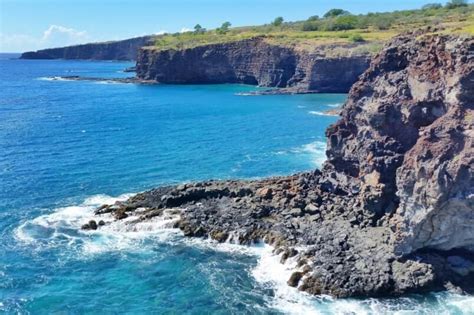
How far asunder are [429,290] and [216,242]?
21078mm

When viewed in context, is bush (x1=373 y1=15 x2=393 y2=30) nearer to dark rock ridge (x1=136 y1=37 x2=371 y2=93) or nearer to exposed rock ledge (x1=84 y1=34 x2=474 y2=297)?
dark rock ridge (x1=136 y1=37 x2=371 y2=93)

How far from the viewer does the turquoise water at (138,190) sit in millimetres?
45125

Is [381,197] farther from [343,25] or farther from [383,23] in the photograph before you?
[343,25]

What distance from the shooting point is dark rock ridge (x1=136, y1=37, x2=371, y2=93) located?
160 m

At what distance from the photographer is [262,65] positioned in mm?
185125

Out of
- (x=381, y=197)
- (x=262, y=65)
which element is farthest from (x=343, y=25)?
(x=381, y=197)

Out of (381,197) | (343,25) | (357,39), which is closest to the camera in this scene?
(381,197)

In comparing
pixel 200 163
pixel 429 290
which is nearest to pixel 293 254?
pixel 429 290

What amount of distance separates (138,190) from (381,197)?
3303cm

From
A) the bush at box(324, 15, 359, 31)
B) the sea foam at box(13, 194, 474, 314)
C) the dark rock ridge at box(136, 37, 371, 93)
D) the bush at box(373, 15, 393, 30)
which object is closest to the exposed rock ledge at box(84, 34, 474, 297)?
the sea foam at box(13, 194, 474, 314)

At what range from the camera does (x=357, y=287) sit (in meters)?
45.2

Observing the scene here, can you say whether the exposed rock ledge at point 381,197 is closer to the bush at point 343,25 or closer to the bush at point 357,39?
the bush at point 357,39

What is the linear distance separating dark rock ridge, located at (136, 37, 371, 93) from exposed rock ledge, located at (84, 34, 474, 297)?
96.6 meters

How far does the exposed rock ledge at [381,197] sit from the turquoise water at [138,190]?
2222mm
